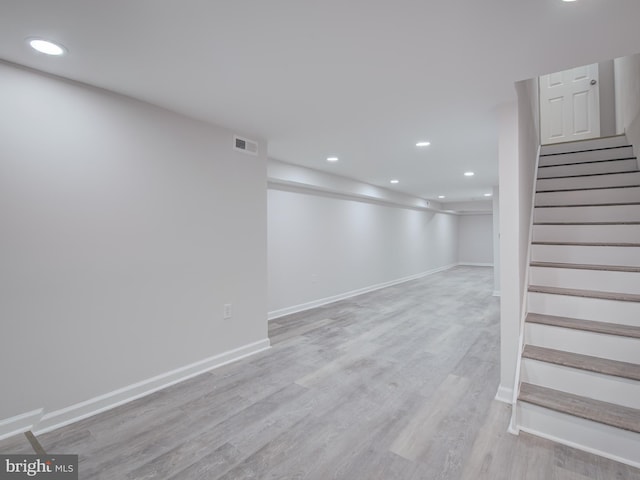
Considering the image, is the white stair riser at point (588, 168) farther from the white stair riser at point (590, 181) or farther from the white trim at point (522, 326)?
the white trim at point (522, 326)

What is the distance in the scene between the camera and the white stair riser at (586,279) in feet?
7.63

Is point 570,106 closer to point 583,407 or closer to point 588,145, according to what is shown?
point 588,145

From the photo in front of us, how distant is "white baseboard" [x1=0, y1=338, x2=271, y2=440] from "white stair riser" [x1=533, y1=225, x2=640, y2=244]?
331 cm

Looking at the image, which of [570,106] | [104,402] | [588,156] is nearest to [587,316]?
[588,156]

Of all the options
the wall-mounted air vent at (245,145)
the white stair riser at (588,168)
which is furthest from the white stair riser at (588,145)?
the wall-mounted air vent at (245,145)

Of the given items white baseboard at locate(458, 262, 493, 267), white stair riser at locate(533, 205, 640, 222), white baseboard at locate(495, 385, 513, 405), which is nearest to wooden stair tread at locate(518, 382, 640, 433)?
white baseboard at locate(495, 385, 513, 405)

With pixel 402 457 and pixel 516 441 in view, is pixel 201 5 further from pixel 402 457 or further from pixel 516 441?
pixel 516 441

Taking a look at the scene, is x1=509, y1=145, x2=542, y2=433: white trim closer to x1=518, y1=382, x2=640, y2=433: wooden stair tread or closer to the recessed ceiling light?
x1=518, y1=382, x2=640, y2=433: wooden stair tread

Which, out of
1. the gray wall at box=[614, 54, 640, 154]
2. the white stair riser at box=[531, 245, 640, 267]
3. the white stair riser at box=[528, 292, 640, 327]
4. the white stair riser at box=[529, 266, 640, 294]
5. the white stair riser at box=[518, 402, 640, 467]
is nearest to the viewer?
the white stair riser at box=[518, 402, 640, 467]

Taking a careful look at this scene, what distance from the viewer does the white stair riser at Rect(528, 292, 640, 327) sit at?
85.7 inches

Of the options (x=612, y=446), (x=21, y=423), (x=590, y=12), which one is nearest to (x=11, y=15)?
(x=21, y=423)

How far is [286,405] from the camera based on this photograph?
2342 mm

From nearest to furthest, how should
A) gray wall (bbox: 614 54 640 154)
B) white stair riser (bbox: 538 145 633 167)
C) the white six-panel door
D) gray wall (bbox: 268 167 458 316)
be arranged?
gray wall (bbox: 614 54 640 154), white stair riser (bbox: 538 145 633 167), the white six-panel door, gray wall (bbox: 268 167 458 316)

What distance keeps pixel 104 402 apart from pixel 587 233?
14.1ft
